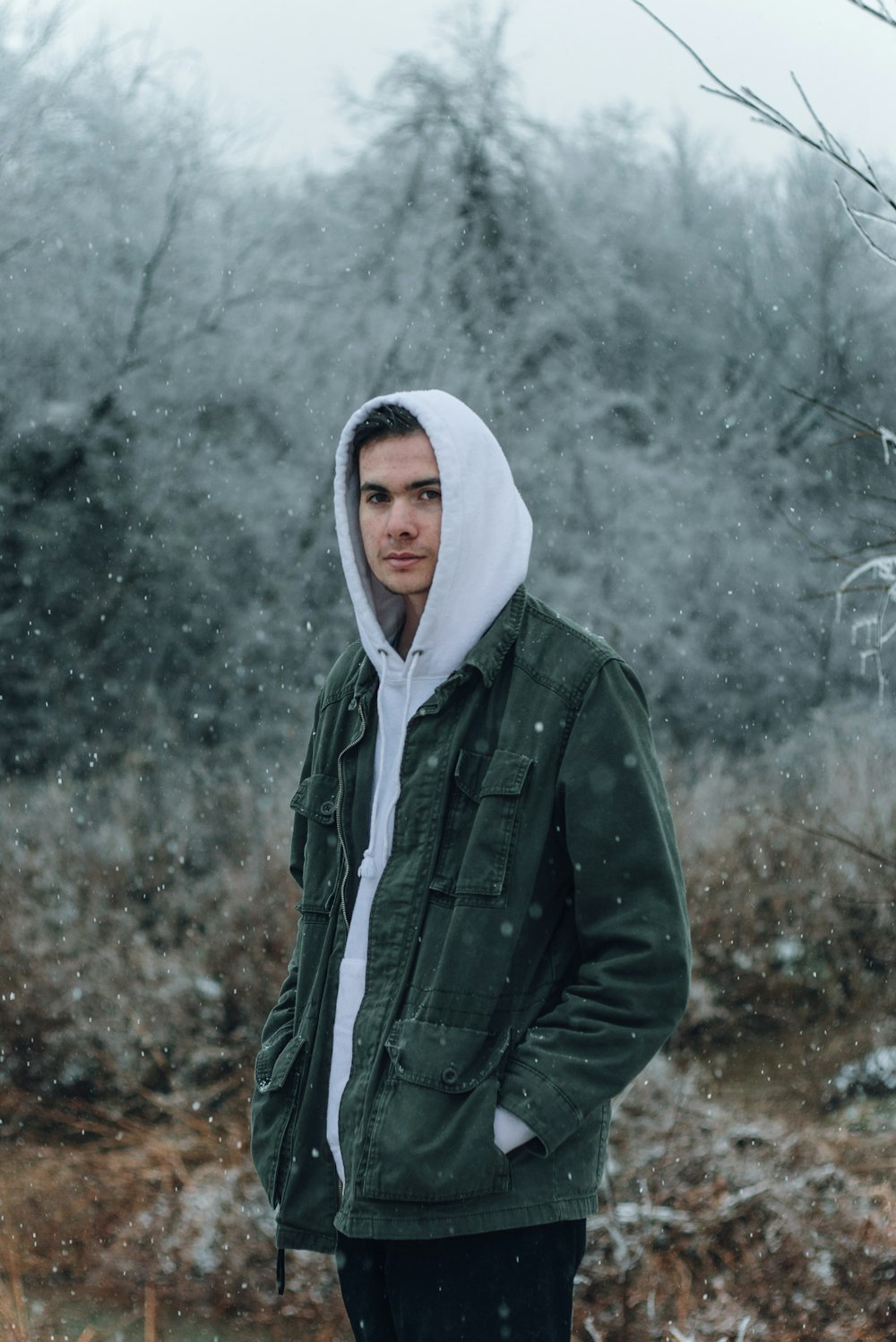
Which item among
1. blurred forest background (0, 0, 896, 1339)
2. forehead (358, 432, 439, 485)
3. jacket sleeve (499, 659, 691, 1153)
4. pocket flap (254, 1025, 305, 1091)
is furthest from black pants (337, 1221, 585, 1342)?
blurred forest background (0, 0, 896, 1339)

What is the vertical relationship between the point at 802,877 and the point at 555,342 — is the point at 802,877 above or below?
below

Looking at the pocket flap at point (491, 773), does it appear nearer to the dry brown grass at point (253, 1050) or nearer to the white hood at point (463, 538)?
the white hood at point (463, 538)

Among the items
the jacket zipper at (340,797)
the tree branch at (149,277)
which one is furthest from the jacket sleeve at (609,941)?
the tree branch at (149,277)

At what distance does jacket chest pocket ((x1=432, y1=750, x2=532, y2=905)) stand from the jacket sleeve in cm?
5

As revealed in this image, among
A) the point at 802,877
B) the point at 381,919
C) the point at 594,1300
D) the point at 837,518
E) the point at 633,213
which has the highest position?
the point at 633,213

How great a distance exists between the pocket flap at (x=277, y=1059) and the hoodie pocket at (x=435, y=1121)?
190mm

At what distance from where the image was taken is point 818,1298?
3.29 metres

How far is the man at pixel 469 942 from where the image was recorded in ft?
4.18

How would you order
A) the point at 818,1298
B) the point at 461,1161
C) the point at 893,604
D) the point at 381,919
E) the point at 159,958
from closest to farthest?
the point at 461,1161
the point at 381,919
the point at 818,1298
the point at 893,604
the point at 159,958

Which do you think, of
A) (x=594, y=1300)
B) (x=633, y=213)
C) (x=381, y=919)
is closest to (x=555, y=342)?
(x=633, y=213)

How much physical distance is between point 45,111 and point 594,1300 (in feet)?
15.0

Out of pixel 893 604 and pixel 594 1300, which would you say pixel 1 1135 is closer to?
pixel 594 1300

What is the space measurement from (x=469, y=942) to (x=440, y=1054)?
12 cm

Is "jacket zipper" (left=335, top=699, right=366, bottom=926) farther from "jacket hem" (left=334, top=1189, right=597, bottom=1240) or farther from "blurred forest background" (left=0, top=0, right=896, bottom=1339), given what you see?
"blurred forest background" (left=0, top=0, right=896, bottom=1339)
